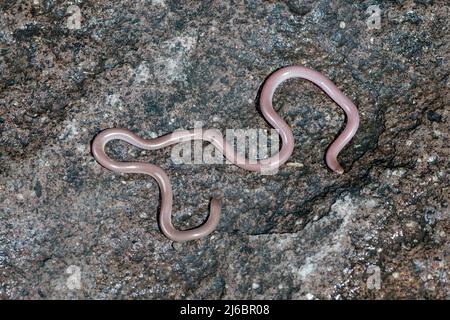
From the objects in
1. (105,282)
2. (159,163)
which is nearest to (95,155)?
(159,163)

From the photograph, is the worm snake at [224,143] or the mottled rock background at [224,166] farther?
the worm snake at [224,143]

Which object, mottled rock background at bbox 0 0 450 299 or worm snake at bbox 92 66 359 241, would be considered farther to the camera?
worm snake at bbox 92 66 359 241

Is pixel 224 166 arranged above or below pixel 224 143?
below

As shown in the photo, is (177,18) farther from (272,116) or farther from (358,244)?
(358,244)
